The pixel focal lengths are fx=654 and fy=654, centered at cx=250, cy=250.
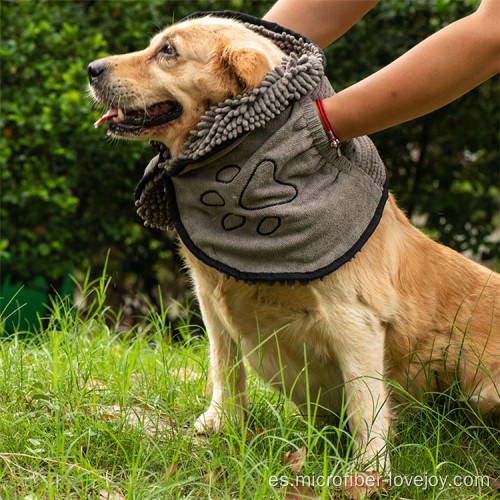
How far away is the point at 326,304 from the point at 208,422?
68 centimetres

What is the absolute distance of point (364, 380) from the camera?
2271mm

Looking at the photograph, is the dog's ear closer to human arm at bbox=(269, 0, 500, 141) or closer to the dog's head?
the dog's head

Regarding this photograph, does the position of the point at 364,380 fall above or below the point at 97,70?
below

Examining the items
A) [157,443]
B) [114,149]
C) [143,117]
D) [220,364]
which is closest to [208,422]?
[220,364]

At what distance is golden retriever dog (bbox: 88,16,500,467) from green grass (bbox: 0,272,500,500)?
11 cm

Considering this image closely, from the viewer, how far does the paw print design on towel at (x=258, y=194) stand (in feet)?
6.80

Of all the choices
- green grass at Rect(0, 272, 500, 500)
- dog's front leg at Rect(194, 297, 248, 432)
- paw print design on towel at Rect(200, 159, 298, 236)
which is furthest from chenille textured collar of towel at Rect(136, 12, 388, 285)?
green grass at Rect(0, 272, 500, 500)

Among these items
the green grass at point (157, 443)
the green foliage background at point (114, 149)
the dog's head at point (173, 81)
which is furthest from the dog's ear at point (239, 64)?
the green foliage background at point (114, 149)

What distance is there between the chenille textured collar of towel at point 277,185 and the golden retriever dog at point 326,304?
0.30ft

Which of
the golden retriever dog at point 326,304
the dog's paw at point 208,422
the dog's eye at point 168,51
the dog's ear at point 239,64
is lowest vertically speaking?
the dog's paw at point 208,422

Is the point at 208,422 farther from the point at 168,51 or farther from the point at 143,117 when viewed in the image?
the point at 168,51

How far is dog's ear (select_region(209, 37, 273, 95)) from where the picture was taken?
206 centimetres

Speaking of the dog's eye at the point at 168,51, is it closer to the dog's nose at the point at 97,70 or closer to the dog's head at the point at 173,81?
the dog's head at the point at 173,81

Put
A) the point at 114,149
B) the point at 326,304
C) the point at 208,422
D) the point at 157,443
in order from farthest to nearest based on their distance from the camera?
the point at 114,149 < the point at 208,422 < the point at 326,304 < the point at 157,443
